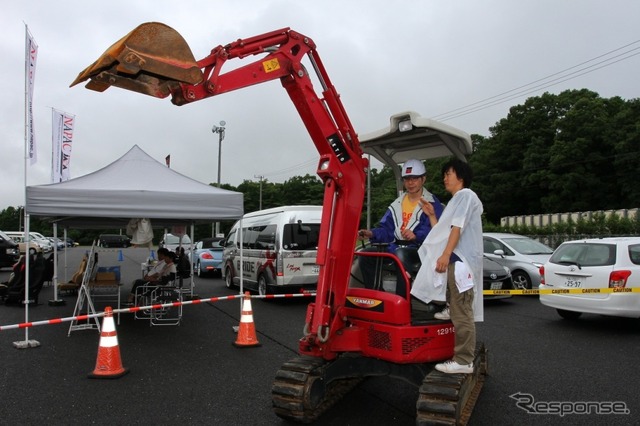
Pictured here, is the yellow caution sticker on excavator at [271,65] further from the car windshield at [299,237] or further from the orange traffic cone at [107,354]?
the car windshield at [299,237]

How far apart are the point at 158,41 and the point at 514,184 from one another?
5010cm

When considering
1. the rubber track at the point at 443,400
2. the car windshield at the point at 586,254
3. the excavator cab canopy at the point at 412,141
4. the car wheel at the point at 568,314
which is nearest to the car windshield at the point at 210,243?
the car wheel at the point at 568,314

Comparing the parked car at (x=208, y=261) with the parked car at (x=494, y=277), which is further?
the parked car at (x=208, y=261)

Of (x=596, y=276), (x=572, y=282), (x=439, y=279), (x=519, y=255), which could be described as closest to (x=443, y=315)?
(x=439, y=279)

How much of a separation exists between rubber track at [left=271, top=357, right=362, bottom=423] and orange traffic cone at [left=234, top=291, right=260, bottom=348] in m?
3.02

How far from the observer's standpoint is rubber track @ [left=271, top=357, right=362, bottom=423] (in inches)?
162

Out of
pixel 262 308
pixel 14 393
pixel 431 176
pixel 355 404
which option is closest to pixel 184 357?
pixel 14 393

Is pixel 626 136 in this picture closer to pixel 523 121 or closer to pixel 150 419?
pixel 523 121

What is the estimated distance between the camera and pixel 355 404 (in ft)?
15.9

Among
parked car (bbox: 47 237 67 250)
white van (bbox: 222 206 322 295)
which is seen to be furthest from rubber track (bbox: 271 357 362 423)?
parked car (bbox: 47 237 67 250)

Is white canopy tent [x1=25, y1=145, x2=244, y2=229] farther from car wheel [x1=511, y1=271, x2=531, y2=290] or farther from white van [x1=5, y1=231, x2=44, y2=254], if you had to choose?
car wheel [x1=511, y1=271, x2=531, y2=290]

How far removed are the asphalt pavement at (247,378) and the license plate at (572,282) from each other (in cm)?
76

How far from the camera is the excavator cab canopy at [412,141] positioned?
4.59 m

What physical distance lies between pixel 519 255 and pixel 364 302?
31.4ft
